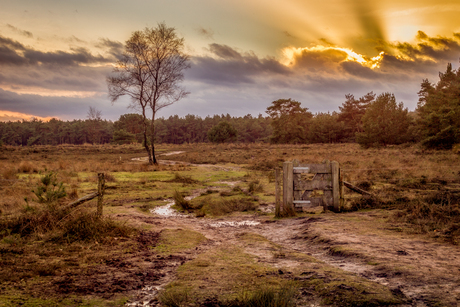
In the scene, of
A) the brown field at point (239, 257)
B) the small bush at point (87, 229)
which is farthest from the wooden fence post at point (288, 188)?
the small bush at point (87, 229)

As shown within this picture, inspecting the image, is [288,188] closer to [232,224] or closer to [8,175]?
[232,224]

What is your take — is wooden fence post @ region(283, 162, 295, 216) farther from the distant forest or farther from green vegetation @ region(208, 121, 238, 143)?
green vegetation @ region(208, 121, 238, 143)

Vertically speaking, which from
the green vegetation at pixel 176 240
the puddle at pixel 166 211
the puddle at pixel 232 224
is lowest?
the puddle at pixel 166 211

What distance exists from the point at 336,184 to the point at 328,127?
76112 millimetres

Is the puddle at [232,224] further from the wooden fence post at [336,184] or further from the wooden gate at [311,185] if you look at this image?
the wooden fence post at [336,184]

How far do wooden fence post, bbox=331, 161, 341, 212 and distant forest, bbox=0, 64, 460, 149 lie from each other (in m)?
25.0

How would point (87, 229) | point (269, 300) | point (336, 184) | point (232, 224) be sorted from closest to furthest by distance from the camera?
point (269, 300) → point (87, 229) → point (232, 224) → point (336, 184)

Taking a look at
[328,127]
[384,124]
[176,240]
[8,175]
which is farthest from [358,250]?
[328,127]

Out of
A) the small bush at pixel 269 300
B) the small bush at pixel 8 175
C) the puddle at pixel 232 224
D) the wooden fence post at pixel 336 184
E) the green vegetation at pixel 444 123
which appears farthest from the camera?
the green vegetation at pixel 444 123

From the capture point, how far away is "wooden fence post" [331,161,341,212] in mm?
10750

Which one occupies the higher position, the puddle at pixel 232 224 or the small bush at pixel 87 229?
the small bush at pixel 87 229

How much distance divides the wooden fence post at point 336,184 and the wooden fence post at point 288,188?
1.45m

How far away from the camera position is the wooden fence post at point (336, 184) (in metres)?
10.8

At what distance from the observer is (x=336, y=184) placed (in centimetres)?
1079
